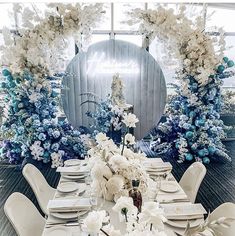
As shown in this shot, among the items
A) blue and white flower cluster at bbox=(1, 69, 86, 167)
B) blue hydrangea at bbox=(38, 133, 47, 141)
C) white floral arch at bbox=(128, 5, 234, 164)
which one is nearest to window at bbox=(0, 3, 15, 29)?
blue and white flower cluster at bbox=(1, 69, 86, 167)

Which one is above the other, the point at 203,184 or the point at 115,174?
the point at 115,174

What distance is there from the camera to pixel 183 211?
2.16 meters

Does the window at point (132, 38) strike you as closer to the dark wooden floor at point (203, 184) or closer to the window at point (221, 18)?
the window at point (221, 18)

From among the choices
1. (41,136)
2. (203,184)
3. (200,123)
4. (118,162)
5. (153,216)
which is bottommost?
(203,184)

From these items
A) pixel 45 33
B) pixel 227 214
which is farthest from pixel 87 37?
pixel 227 214

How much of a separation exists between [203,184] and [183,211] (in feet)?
8.45

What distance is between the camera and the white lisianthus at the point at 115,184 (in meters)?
2.17

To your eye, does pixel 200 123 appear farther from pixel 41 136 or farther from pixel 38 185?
pixel 38 185

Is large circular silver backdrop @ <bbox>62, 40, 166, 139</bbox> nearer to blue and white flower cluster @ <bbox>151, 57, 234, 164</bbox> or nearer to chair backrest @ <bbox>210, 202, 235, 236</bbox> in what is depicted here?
blue and white flower cluster @ <bbox>151, 57, 234, 164</bbox>

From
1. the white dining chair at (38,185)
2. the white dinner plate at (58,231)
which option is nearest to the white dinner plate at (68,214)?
the white dinner plate at (58,231)

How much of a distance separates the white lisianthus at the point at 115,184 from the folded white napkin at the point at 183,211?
0.37m

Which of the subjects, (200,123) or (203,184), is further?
(200,123)

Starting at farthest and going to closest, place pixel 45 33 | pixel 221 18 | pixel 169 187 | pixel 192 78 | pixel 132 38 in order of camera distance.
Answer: pixel 132 38
pixel 221 18
pixel 192 78
pixel 45 33
pixel 169 187

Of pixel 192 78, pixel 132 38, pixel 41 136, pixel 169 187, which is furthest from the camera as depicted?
pixel 132 38
